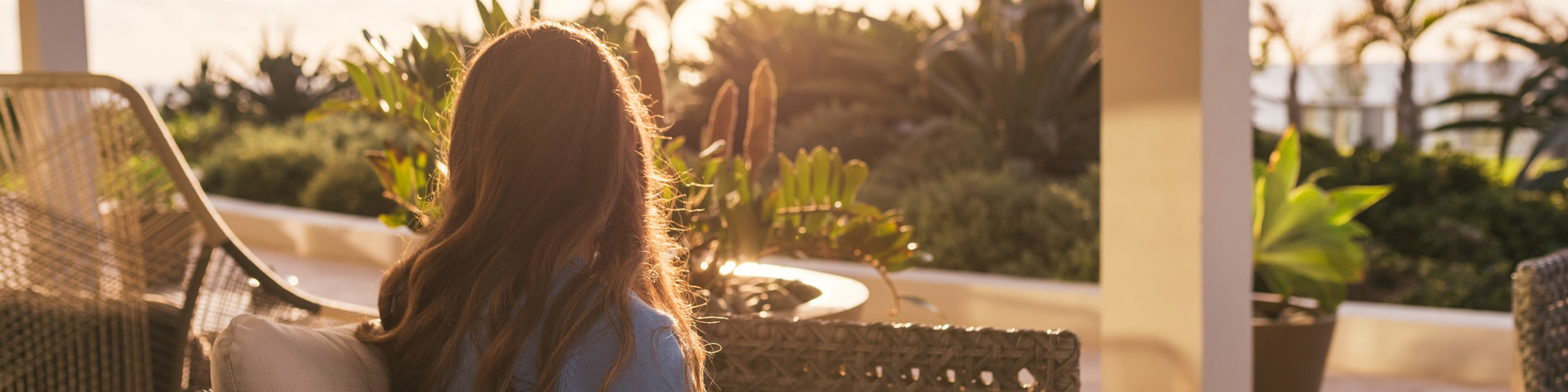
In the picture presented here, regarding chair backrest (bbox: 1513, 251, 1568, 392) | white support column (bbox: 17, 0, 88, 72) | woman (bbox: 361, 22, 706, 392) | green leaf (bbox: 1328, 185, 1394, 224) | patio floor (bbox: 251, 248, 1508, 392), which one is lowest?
patio floor (bbox: 251, 248, 1508, 392)

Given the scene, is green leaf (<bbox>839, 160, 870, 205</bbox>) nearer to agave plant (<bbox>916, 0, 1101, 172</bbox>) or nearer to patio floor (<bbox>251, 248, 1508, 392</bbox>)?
patio floor (<bbox>251, 248, 1508, 392</bbox>)

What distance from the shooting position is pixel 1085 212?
199 inches

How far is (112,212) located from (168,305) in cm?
19

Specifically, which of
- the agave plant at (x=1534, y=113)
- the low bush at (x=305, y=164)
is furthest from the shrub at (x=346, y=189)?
the agave plant at (x=1534, y=113)

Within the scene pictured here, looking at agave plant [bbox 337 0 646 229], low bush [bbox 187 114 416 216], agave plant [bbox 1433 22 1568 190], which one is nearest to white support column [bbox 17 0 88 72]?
agave plant [bbox 337 0 646 229]

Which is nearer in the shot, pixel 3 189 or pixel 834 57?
pixel 3 189

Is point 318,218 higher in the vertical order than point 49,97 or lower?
lower

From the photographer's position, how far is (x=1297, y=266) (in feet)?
9.70

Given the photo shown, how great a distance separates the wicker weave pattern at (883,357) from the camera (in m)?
1.11

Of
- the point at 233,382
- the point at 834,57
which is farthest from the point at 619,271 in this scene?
the point at 834,57

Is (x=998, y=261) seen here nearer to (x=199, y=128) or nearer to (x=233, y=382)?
(x=233, y=382)

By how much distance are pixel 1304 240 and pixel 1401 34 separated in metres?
6.73

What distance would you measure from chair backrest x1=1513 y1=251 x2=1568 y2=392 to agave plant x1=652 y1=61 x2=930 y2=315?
0.84m

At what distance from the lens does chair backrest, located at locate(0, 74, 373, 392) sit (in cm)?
176
